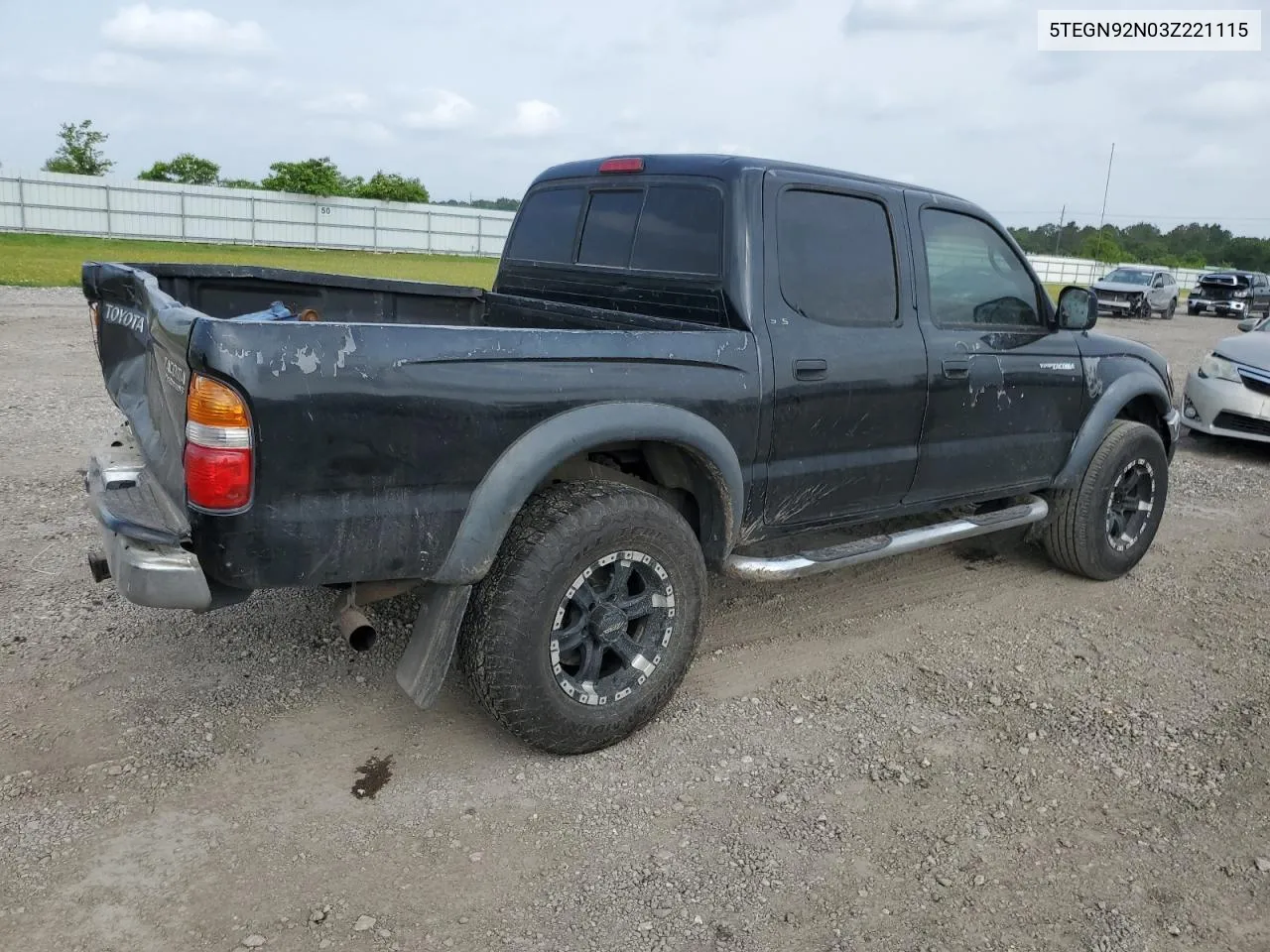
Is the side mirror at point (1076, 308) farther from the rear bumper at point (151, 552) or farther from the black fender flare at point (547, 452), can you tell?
the rear bumper at point (151, 552)

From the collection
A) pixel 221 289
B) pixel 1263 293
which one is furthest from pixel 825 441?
pixel 1263 293

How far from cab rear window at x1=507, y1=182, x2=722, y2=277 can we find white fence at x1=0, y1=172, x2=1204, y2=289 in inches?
1095

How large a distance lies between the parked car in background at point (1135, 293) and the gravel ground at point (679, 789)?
2706cm

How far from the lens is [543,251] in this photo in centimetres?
467

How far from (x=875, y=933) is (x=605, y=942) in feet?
2.35

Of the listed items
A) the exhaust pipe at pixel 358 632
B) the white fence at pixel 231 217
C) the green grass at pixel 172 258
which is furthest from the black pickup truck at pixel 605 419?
the white fence at pixel 231 217

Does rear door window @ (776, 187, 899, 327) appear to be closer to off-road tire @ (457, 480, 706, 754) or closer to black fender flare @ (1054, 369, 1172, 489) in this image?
off-road tire @ (457, 480, 706, 754)

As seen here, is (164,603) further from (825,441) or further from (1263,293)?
(1263,293)

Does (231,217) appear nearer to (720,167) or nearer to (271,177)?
(271,177)

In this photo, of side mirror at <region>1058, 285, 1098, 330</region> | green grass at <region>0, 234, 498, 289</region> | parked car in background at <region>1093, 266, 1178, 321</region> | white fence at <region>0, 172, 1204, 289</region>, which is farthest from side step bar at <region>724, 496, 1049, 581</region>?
white fence at <region>0, 172, 1204, 289</region>

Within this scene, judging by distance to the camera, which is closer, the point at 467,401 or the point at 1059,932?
the point at 1059,932

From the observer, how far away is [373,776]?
3270mm

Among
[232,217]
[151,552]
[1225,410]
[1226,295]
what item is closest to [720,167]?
[151,552]

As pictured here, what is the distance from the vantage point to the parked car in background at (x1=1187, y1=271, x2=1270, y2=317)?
3341 cm
